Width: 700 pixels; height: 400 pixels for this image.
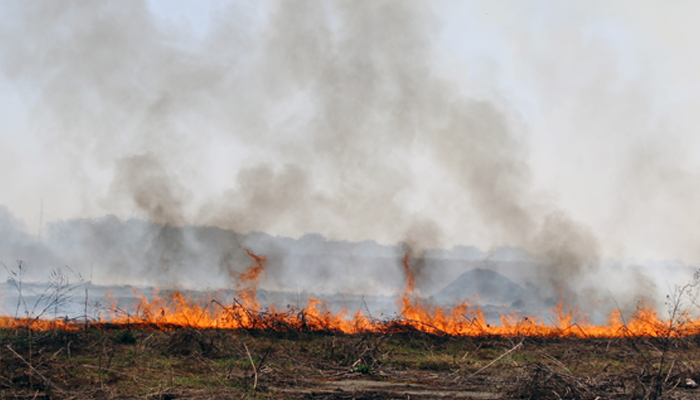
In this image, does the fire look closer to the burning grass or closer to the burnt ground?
the burning grass

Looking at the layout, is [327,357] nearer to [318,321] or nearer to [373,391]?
[373,391]

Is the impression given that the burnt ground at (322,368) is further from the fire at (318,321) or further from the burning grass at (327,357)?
the fire at (318,321)

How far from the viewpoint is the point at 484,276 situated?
105ft

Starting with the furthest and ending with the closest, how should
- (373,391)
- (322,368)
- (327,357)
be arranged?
(327,357) < (322,368) < (373,391)

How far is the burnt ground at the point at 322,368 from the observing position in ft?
23.9

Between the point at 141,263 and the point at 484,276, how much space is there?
875 inches

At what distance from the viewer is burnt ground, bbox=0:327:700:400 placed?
728 centimetres

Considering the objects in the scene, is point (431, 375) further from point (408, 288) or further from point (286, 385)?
point (408, 288)

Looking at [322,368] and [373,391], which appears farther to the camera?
[322,368]

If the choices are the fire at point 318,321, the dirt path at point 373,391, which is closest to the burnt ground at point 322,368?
the dirt path at point 373,391

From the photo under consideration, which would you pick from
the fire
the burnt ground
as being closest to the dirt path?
the burnt ground

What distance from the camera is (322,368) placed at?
34.6 ft

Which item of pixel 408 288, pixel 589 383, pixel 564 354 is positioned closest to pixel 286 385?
pixel 589 383

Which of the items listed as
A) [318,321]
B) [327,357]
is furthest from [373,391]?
[318,321]
